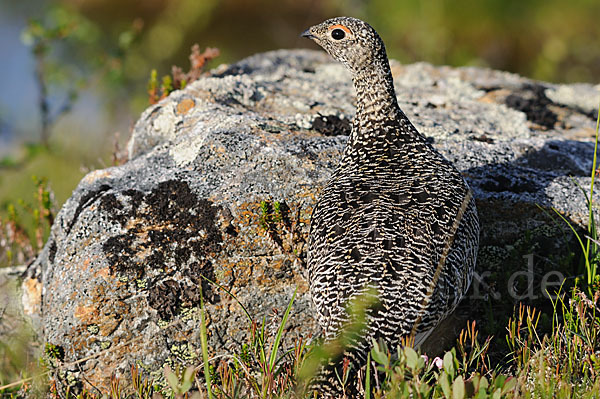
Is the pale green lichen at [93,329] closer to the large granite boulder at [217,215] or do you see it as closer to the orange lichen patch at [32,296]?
the large granite boulder at [217,215]

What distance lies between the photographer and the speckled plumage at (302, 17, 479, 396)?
3.35m

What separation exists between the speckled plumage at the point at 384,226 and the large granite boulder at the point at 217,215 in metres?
0.52

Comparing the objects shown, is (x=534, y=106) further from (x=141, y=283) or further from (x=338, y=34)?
(x=141, y=283)

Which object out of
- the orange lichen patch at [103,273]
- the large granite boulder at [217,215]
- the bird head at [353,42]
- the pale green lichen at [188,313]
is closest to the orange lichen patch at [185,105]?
the large granite boulder at [217,215]

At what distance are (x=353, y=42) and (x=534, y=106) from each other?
298 cm

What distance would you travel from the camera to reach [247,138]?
4.91m

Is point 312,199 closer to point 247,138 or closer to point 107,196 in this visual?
point 247,138

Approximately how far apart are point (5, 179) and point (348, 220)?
5.78 meters

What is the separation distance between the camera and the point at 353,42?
15.3 ft

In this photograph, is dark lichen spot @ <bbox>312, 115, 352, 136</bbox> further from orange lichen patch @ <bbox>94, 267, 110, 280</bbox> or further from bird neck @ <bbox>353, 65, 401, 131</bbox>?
orange lichen patch @ <bbox>94, 267, 110, 280</bbox>

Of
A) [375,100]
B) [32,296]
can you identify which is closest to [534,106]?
[375,100]

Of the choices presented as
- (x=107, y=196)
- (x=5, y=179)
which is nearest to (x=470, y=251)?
(x=107, y=196)

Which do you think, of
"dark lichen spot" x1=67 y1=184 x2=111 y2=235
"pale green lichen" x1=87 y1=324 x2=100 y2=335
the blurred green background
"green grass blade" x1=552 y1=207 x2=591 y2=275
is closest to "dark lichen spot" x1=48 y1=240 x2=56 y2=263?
"dark lichen spot" x1=67 y1=184 x2=111 y2=235

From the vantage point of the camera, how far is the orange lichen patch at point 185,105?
18.4 feet
